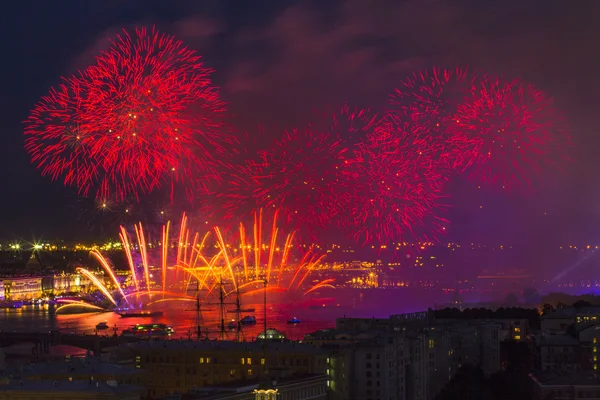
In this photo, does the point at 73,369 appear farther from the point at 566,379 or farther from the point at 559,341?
the point at 559,341

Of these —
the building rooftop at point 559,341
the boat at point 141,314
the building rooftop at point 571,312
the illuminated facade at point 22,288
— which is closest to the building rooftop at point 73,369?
the building rooftop at point 559,341

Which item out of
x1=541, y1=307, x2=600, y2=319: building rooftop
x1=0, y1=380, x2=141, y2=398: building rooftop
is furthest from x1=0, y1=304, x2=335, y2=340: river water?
x1=0, y1=380, x2=141, y2=398: building rooftop

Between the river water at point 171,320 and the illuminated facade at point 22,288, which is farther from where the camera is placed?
the illuminated facade at point 22,288

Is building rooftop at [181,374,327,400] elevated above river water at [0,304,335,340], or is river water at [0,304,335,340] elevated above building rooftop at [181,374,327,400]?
river water at [0,304,335,340]

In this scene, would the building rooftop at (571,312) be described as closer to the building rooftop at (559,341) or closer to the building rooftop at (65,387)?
the building rooftop at (559,341)

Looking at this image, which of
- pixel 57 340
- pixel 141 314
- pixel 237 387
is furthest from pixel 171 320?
pixel 237 387

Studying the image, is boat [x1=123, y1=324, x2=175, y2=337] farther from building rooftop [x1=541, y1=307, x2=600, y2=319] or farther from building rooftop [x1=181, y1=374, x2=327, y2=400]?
building rooftop [x1=181, y1=374, x2=327, y2=400]
